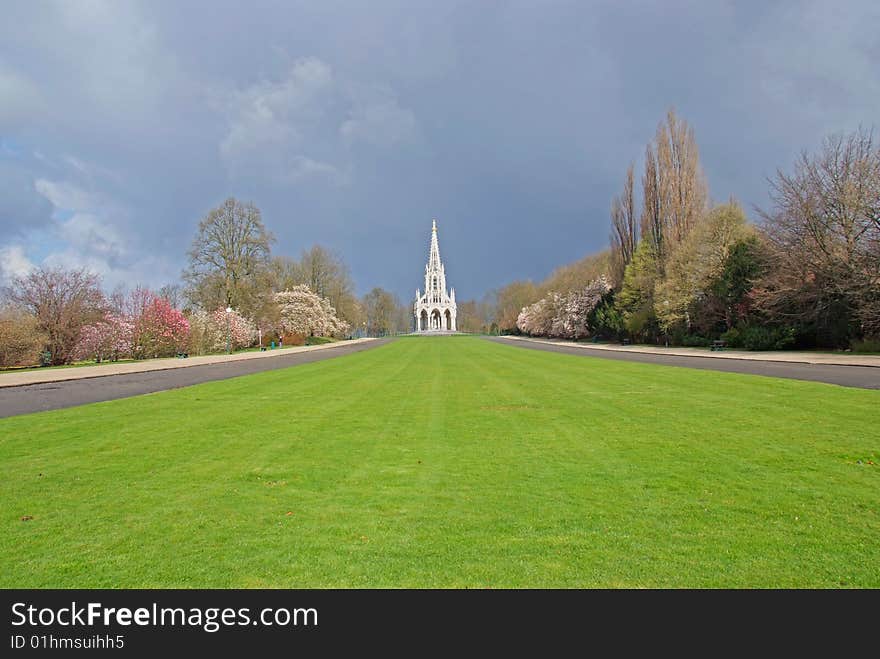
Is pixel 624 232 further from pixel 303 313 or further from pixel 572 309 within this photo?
pixel 303 313

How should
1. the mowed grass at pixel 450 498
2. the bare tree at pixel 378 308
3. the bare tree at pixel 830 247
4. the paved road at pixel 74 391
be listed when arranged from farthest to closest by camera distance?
the bare tree at pixel 378 308, the bare tree at pixel 830 247, the paved road at pixel 74 391, the mowed grass at pixel 450 498

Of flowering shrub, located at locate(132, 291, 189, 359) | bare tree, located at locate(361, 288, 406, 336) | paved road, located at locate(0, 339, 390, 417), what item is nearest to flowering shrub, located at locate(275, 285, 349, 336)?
flowering shrub, located at locate(132, 291, 189, 359)

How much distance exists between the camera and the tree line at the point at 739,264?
28.1 metres

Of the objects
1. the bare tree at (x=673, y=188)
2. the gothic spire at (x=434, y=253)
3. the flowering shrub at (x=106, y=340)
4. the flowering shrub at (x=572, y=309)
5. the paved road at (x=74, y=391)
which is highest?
the gothic spire at (x=434, y=253)

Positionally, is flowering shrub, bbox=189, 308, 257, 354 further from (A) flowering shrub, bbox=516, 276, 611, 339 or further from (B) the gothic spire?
(B) the gothic spire

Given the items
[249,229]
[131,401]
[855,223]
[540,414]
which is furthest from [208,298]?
[855,223]

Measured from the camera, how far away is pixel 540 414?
33.7ft

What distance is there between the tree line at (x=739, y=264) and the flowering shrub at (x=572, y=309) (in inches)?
11.2

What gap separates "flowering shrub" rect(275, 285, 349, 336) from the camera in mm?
64375

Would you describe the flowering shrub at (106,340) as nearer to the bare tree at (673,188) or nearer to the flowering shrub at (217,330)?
the flowering shrub at (217,330)

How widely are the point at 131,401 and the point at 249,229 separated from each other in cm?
4233

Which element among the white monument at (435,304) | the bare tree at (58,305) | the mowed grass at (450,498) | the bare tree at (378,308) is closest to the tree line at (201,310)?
the bare tree at (58,305)
